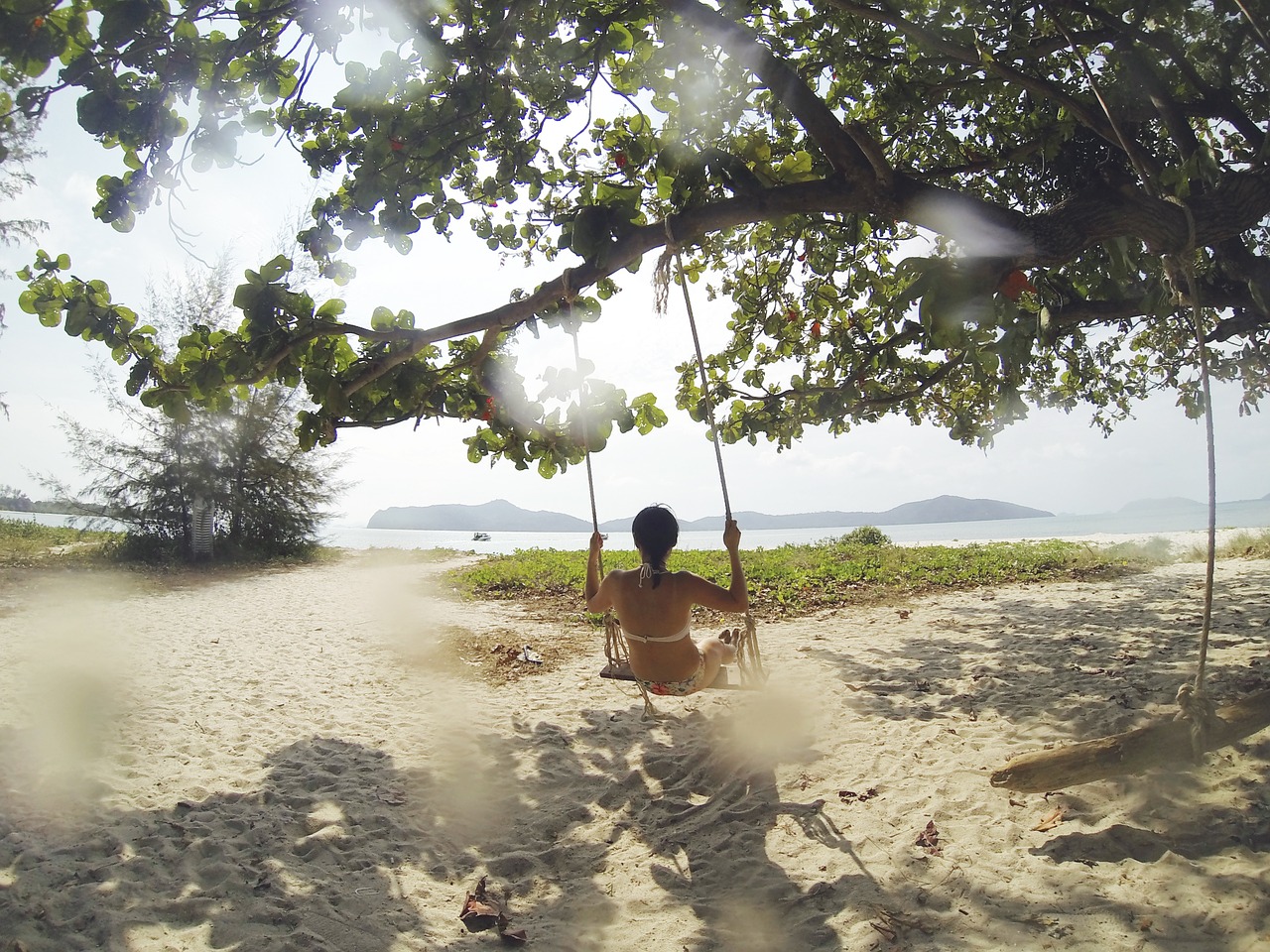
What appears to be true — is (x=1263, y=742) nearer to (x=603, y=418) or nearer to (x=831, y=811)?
(x=831, y=811)

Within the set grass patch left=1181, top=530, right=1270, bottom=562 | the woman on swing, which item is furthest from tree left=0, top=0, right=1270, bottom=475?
grass patch left=1181, top=530, right=1270, bottom=562

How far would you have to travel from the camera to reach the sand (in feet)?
8.84

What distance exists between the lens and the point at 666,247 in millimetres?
3770

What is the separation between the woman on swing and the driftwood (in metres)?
1.59

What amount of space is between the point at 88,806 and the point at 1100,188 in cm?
631

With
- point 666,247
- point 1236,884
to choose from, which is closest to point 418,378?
point 666,247

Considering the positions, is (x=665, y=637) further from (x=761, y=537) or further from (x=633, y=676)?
(x=761, y=537)

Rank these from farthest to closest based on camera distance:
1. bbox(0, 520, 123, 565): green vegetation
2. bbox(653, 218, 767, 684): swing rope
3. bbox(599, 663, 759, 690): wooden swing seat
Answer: bbox(0, 520, 123, 565): green vegetation
bbox(599, 663, 759, 690): wooden swing seat
bbox(653, 218, 767, 684): swing rope

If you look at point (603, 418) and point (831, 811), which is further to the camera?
point (603, 418)

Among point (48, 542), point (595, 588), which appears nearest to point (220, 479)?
point (48, 542)

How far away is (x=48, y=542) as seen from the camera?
56.4 ft

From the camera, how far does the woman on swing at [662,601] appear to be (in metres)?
4.04

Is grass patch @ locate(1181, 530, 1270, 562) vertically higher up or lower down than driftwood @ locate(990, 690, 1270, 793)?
lower down

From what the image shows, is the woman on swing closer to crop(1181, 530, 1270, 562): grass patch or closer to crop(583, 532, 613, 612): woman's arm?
crop(583, 532, 613, 612): woman's arm
